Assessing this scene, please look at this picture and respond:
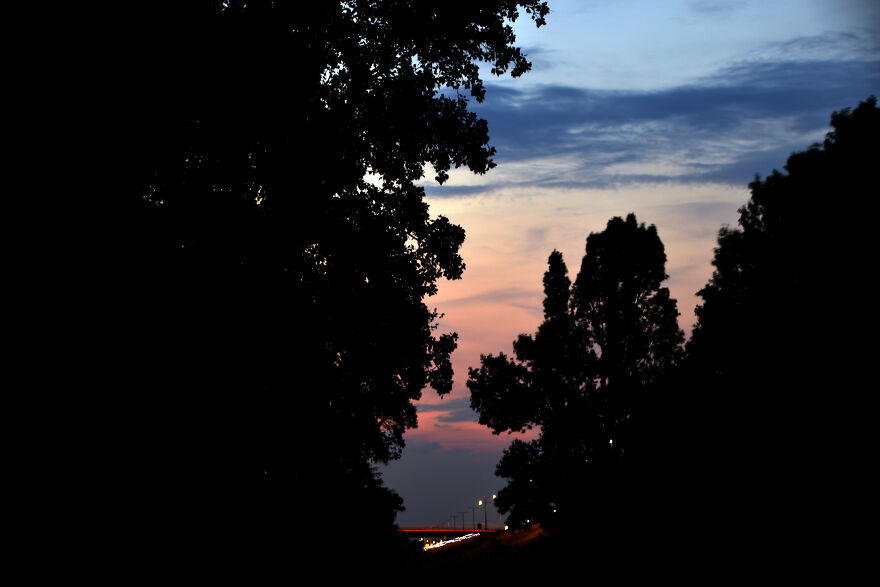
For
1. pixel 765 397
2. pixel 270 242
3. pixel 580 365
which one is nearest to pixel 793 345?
pixel 765 397

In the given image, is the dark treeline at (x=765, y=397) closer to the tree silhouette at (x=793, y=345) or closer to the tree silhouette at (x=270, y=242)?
the tree silhouette at (x=793, y=345)

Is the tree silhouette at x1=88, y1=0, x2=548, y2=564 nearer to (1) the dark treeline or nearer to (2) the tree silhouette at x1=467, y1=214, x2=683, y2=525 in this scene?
(1) the dark treeline

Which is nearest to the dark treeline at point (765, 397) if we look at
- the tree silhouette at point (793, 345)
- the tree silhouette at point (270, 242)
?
the tree silhouette at point (793, 345)

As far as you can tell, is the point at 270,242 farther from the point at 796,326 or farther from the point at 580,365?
the point at 580,365

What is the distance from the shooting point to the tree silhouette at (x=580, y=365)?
123 ft

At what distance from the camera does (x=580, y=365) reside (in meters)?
39.1

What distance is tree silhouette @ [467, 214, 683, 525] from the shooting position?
37531 mm

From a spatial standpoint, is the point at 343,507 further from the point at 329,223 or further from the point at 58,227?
the point at 58,227

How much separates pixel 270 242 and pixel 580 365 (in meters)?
29.6

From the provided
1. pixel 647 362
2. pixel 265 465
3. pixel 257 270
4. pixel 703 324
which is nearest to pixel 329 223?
pixel 257 270

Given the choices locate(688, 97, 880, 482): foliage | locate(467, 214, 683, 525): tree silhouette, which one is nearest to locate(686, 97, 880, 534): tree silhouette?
locate(688, 97, 880, 482): foliage

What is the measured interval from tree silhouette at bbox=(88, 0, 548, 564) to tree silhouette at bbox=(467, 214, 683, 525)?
22037 millimetres

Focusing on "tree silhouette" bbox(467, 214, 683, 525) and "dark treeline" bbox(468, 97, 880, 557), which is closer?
"dark treeline" bbox(468, 97, 880, 557)

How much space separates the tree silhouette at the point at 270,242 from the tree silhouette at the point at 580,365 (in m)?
22.0
